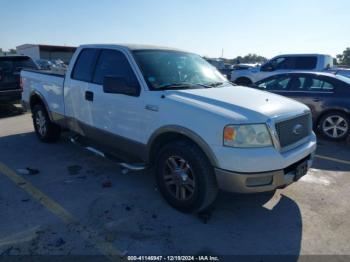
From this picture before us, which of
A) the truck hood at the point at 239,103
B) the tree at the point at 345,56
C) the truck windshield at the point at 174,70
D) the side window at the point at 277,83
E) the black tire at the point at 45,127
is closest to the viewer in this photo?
the truck hood at the point at 239,103

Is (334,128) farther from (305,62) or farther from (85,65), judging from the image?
(305,62)

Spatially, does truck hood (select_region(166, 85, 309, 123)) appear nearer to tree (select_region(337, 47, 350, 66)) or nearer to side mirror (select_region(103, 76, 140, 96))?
side mirror (select_region(103, 76, 140, 96))

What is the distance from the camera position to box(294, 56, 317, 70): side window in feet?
38.4

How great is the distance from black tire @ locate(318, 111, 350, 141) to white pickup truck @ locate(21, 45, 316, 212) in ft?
11.0

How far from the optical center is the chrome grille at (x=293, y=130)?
3.38m

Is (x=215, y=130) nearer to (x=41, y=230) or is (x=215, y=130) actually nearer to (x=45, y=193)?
(x=41, y=230)

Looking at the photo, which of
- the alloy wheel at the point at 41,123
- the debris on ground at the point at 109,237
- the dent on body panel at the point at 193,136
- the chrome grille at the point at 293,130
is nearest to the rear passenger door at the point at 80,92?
the alloy wheel at the point at 41,123

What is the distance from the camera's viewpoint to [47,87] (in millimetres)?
5867

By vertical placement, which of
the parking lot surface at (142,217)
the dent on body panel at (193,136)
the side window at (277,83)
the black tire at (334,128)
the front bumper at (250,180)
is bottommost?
the parking lot surface at (142,217)

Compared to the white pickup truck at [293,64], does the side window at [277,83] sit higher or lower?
lower

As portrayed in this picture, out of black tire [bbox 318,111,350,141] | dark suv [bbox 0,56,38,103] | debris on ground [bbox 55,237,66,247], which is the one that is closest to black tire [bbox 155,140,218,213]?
debris on ground [bbox 55,237,66,247]

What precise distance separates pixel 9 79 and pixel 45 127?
3988mm

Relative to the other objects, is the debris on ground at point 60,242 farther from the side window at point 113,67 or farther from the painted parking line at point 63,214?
the side window at point 113,67

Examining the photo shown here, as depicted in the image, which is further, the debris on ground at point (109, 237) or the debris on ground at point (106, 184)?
the debris on ground at point (106, 184)
